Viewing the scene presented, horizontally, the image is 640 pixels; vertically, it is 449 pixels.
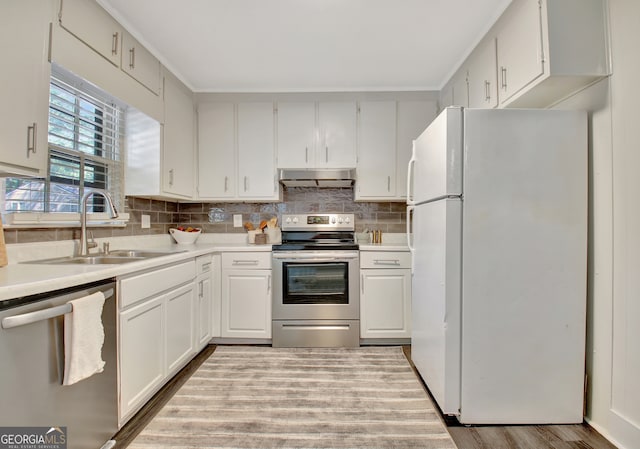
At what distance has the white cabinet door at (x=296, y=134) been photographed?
10.3 feet

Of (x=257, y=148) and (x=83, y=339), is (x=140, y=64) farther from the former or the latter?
(x=83, y=339)

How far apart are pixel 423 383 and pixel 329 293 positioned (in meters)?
1.04

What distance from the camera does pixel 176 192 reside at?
2814mm

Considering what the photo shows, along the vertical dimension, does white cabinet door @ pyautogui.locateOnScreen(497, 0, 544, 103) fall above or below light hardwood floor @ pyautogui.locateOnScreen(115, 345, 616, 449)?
above

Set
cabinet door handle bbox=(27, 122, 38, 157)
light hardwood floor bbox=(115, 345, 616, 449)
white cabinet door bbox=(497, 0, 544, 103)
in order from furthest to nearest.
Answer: white cabinet door bbox=(497, 0, 544, 103) → light hardwood floor bbox=(115, 345, 616, 449) → cabinet door handle bbox=(27, 122, 38, 157)

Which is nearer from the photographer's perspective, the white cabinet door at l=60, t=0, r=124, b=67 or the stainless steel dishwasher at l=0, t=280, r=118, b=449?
the stainless steel dishwasher at l=0, t=280, r=118, b=449

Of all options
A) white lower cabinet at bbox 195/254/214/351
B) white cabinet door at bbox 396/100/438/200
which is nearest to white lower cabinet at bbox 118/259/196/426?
white lower cabinet at bbox 195/254/214/351

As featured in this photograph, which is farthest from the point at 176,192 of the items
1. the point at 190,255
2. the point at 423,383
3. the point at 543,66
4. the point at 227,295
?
the point at 543,66

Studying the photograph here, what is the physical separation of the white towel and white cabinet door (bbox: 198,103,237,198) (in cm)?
195

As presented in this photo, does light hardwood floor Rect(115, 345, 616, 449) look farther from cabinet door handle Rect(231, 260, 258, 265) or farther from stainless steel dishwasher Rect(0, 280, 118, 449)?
cabinet door handle Rect(231, 260, 258, 265)

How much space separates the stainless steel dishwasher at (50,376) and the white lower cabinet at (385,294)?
6.36 feet

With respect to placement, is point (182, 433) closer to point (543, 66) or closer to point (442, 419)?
point (442, 419)

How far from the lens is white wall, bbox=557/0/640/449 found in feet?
4.74

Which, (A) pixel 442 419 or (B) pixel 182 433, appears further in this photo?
(A) pixel 442 419
